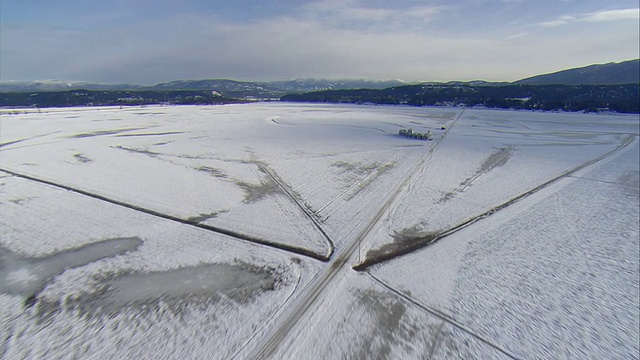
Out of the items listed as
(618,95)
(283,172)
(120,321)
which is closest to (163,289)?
(120,321)

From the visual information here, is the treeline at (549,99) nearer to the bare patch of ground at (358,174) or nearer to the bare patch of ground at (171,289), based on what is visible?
the bare patch of ground at (358,174)

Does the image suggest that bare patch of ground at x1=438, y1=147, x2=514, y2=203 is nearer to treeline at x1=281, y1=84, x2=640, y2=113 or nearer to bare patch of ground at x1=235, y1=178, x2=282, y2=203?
bare patch of ground at x1=235, y1=178, x2=282, y2=203

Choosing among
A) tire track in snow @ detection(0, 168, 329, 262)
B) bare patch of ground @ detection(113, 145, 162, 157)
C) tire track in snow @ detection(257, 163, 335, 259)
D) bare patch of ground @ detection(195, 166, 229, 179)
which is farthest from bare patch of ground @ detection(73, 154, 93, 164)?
tire track in snow @ detection(257, 163, 335, 259)

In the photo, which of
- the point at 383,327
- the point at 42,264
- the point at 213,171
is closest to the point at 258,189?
the point at 213,171

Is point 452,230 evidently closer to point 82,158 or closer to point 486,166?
point 486,166

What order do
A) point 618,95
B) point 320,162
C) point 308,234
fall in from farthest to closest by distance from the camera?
point 618,95
point 320,162
point 308,234

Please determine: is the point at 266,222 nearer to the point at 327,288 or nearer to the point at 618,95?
the point at 327,288

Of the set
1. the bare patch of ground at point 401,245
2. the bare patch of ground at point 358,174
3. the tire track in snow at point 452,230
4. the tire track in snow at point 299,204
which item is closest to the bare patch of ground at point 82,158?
the tire track in snow at point 299,204

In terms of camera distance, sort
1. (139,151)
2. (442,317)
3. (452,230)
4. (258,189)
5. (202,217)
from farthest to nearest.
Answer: (139,151) < (258,189) < (202,217) < (452,230) < (442,317)

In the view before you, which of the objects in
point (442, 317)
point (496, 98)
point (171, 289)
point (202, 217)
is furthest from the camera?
point (496, 98)
